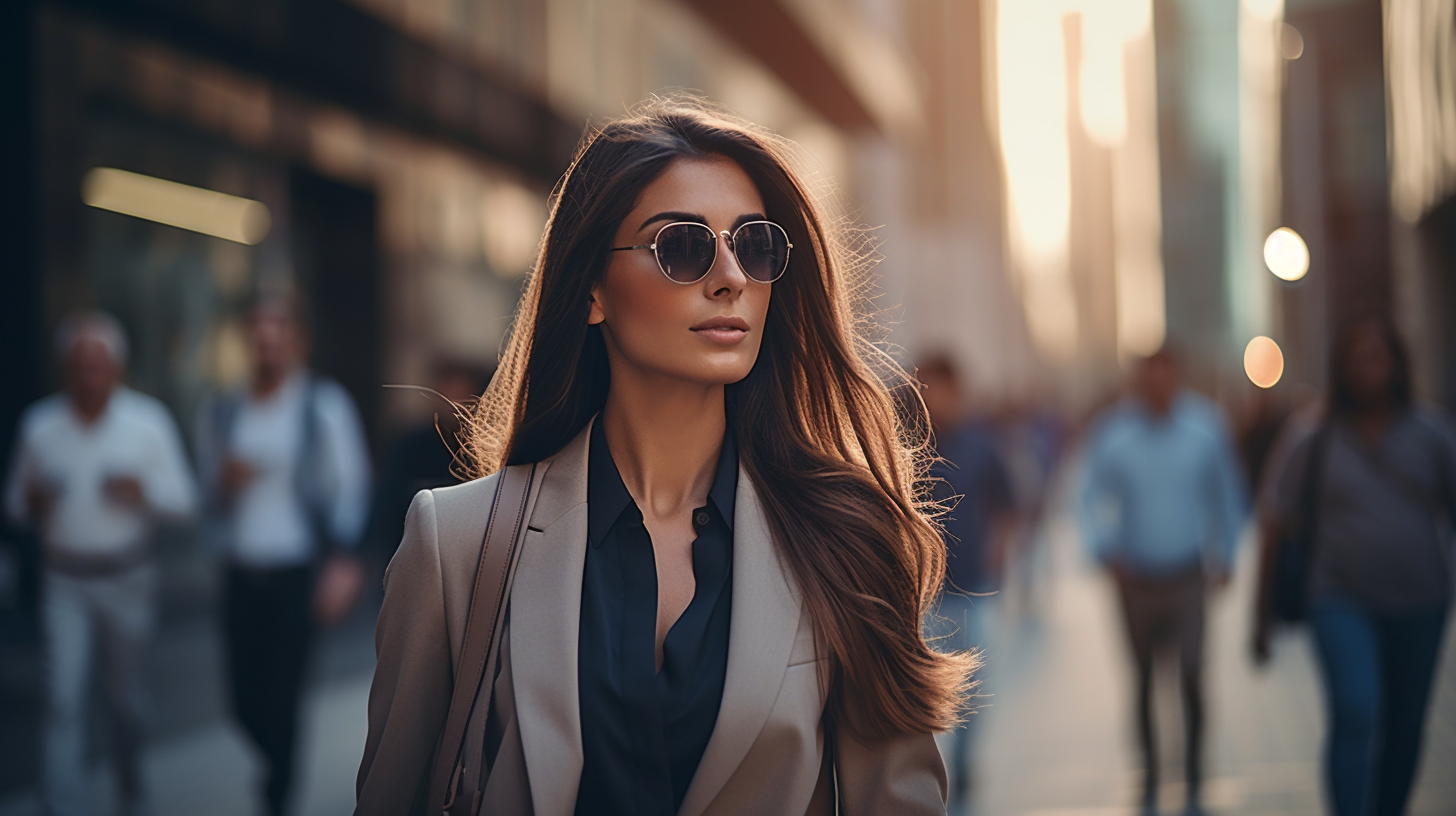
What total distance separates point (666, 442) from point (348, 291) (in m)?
11.7

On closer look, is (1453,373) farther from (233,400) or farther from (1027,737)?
(233,400)

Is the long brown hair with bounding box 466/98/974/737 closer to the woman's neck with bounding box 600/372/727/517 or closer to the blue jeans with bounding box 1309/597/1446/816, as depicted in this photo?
the woman's neck with bounding box 600/372/727/517

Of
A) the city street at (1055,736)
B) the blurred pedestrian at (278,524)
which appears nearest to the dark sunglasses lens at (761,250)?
the blurred pedestrian at (278,524)

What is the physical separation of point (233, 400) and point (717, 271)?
511 cm

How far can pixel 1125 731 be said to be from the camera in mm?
8430

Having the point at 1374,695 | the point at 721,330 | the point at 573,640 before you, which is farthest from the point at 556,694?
the point at 1374,695

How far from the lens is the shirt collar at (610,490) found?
235 centimetres

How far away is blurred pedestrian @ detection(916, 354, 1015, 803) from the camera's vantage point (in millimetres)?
7066

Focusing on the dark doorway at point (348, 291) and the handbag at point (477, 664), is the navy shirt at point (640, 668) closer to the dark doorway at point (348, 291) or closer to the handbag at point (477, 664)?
the handbag at point (477, 664)

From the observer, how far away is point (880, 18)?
37.8 metres

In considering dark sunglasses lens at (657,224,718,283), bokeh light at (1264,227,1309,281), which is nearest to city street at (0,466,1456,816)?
bokeh light at (1264,227,1309,281)

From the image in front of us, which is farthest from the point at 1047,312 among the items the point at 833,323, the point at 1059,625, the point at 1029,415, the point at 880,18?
the point at 833,323

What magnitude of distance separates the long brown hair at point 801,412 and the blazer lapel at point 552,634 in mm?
135

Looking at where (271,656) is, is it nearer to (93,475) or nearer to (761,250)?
(93,475)
